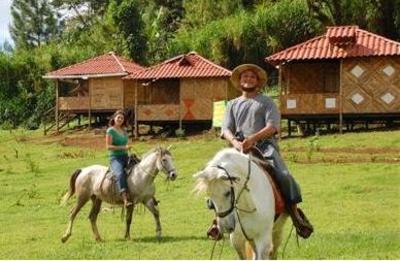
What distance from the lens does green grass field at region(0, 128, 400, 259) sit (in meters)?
11.2

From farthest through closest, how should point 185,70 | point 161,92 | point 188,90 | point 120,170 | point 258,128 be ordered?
point 161,92
point 185,70
point 188,90
point 120,170
point 258,128

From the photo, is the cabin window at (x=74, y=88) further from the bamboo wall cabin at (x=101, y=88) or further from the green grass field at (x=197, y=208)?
the green grass field at (x=197, y=208)

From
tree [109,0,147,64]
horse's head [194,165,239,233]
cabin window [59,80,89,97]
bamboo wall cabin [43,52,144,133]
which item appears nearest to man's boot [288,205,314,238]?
horse's head [194,165,239,233]

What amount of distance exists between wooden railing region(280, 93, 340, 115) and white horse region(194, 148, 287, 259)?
76.4ft

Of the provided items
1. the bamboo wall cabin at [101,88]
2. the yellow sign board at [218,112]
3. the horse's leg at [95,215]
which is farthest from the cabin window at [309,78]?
the horse's leg at [95,215]

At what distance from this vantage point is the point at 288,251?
411 inches

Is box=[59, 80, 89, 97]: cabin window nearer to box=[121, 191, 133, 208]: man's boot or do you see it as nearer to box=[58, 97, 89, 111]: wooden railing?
box=[58, 97, 89, 111]: wooden railing

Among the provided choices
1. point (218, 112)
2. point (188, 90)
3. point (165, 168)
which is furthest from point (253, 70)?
point (188, 90)

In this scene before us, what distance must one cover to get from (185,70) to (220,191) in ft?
96.0

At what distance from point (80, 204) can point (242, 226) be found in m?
6.77

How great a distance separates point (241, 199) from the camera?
7004 millimetres

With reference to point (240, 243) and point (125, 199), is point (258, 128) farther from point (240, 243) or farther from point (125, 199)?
point (125, 199)

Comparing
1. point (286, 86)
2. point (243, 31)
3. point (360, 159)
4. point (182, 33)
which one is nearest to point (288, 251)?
point (360, 159)

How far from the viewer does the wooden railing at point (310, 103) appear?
30.4 m
